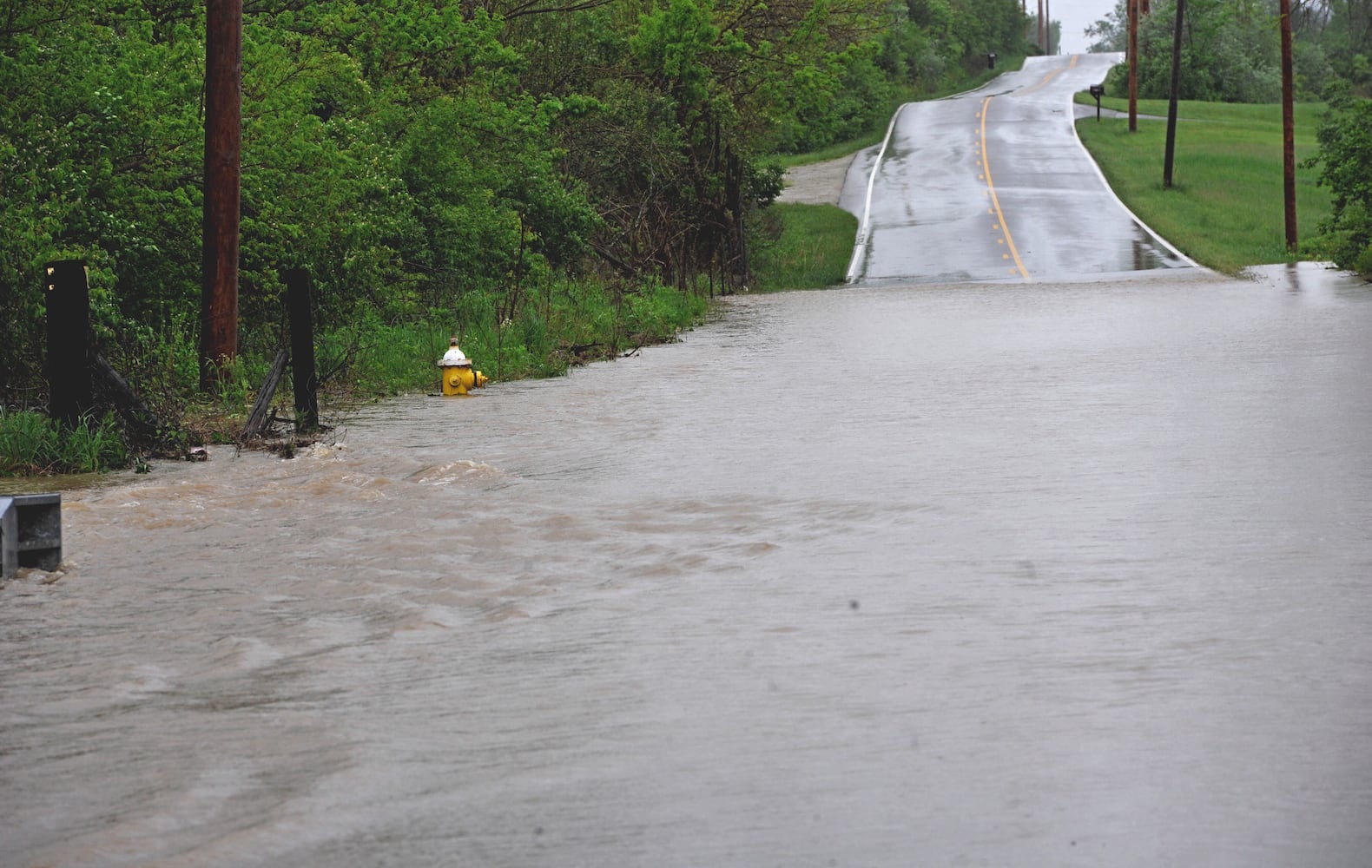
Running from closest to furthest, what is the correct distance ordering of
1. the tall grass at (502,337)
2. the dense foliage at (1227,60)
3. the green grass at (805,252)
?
the tall grass at (502,337), the green grass at (805,252), the dense foliage at (1227,60)

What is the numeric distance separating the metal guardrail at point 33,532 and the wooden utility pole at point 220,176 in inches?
292

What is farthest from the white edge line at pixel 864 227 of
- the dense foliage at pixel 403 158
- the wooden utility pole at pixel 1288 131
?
the wooden utility pole at pixel 1288 131

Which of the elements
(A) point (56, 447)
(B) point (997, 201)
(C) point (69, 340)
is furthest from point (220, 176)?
(B) point (997, 201)

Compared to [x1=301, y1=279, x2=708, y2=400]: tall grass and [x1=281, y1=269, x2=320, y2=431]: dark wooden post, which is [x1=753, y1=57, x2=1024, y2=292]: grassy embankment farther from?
[x1=281, y1=269, x2=320, y2=431]: dark wooden post

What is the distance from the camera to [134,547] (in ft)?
33.0

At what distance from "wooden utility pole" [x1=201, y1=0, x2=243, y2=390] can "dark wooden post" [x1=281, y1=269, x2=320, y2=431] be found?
90 centimetres

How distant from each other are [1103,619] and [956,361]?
13.3 metres

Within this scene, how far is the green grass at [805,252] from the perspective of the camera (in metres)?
43.2

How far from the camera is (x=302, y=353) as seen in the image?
15.4m

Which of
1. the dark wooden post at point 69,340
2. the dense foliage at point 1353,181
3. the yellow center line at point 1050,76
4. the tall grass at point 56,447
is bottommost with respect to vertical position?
the tall grass at point 56,447

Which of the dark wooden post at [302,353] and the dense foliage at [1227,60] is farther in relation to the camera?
the dense foliage at [1227,60]

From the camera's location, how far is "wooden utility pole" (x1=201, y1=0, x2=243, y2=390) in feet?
53.2

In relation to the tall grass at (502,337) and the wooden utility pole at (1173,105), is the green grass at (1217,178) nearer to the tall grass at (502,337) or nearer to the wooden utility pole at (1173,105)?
the wooden utility pole at (1173,105)

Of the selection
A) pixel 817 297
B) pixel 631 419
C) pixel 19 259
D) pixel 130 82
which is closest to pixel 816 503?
pixel 631 419
